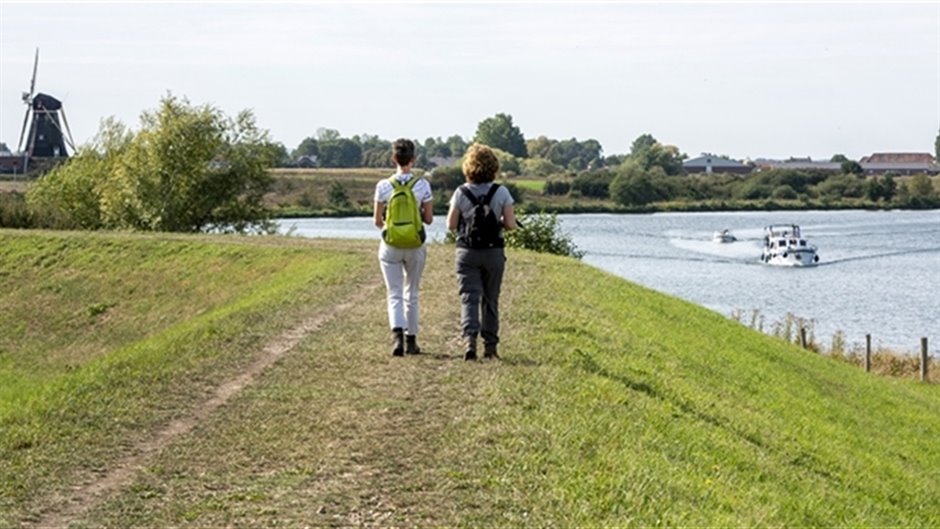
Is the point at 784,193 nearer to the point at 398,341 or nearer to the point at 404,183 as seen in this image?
the point at 398,341

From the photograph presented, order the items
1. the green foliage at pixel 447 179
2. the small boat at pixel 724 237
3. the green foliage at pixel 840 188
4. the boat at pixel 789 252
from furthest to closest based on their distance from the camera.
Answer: the green foliage at pixel 840 188
the small boat at pixel 724 237
the green foliage at pixel 447 179
the boat at pixel 789 252

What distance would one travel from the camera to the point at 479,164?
1437cm

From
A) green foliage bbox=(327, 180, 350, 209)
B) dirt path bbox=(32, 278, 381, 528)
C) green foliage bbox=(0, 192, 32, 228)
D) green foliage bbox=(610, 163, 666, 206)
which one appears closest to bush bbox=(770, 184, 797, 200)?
green foliage bbox=(610, 163, 666, 206)

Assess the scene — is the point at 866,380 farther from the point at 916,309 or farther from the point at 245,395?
the point at 916,309

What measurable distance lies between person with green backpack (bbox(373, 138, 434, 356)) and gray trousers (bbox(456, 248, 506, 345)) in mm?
630

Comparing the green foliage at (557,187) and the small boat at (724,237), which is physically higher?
the green foliage at (557,187)

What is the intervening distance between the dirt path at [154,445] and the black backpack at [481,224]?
8.04 feet

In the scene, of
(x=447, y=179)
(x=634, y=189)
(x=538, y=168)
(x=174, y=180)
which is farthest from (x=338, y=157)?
(x=174, y=180)

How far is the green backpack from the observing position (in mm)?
14867

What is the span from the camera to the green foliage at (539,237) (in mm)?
38781

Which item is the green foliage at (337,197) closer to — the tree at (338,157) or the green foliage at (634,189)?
the green foliage at (634,189)

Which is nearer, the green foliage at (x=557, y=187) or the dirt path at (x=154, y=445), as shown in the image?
the dirt path at (x=154, y=445)

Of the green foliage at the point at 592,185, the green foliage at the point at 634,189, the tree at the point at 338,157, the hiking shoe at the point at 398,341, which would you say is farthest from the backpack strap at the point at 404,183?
the tree at the point at 338,157

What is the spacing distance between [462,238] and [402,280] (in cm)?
120
